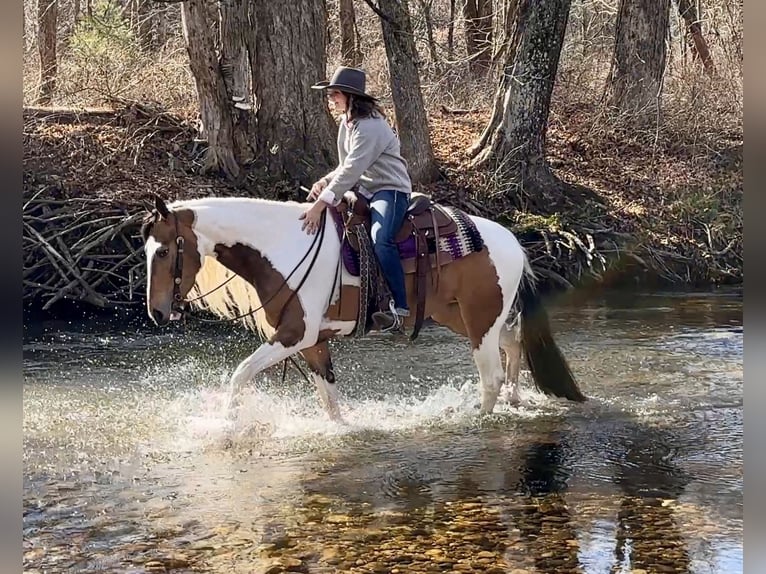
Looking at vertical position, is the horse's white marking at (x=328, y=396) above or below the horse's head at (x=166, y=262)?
below

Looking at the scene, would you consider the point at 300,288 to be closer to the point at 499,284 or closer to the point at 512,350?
the point at 499,284

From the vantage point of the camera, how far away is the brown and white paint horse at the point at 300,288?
148 inches

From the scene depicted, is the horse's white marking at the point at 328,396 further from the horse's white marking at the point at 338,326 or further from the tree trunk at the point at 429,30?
the tree trunk at the point at 429,30

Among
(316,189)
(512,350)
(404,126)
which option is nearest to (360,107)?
(316,189)

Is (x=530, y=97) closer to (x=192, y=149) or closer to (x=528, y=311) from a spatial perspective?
(x=192, y=149)

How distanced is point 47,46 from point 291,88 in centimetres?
198

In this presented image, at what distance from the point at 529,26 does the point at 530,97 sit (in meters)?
0.56

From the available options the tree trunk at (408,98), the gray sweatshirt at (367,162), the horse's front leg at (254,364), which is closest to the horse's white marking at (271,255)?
the horse's front leg at (254,364)

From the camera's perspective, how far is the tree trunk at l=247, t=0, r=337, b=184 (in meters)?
7.27

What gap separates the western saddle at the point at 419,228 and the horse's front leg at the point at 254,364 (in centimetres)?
64

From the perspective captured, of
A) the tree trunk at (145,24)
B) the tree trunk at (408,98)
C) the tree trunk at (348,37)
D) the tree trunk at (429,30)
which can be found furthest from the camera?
the tree trunk at (145,24)

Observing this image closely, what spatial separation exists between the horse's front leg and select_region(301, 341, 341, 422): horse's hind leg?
0.89 ft

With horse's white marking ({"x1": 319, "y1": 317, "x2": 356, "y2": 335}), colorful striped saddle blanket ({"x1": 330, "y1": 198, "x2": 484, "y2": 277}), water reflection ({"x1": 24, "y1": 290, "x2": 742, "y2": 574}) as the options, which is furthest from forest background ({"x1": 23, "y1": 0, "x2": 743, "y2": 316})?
horse's white marking ({"x1": 319, "y1": 317, "x2": 356, "y2": 335})

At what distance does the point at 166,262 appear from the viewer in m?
3.70
